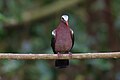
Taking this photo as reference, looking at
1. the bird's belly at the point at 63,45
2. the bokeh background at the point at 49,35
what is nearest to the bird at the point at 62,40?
the bird's belly at the point at 63,45

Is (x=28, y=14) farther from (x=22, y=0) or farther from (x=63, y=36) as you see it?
(x=63, y=36)

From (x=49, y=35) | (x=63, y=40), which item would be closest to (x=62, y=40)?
(x=63, y=40)

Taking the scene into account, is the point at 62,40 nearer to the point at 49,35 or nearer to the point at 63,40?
the point at 63,40

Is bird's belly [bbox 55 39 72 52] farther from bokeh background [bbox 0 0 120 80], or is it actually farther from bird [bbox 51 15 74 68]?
bokeh background [bbox 0 0 120 80]

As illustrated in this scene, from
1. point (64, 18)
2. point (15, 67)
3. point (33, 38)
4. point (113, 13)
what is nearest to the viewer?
point (64, 18)

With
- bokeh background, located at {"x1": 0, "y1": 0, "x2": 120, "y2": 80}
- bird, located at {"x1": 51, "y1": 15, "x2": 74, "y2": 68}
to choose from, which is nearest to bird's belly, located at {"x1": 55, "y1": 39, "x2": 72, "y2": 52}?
bird, located at {"x1": 51, "y1": 15, "x2": 74, "y2": 68}

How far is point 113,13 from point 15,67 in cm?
141

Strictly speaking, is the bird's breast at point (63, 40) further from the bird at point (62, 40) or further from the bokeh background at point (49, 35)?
the bokeh background at point (49, 35)

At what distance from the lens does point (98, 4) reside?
724cm

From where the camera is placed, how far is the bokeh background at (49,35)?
5.86 metres

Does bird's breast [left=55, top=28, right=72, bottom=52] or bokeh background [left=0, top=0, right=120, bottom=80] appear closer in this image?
bird's breast [left=55, top=28, right=72, bottom=52]

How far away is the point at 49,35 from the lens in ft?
22.6

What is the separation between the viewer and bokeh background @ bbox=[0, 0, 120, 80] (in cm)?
586

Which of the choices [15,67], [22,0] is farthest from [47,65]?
[22,0]
